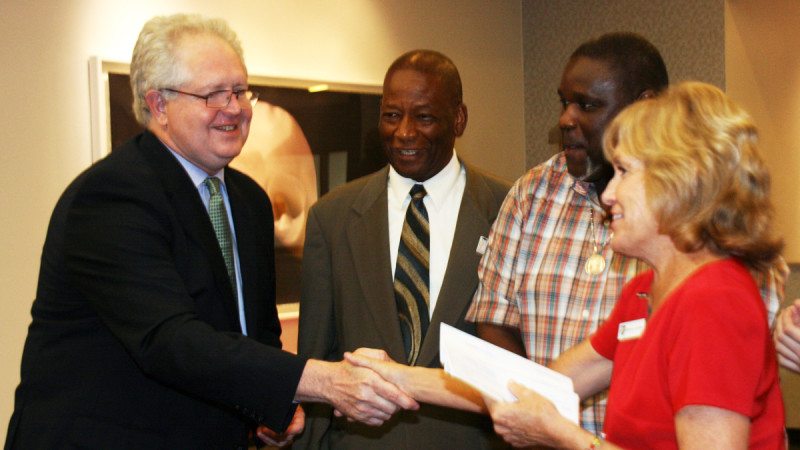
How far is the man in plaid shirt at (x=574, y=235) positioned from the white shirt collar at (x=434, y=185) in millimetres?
493

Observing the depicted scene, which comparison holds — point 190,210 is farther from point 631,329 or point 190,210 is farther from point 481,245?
point 631,329

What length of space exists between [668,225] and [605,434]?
42cm

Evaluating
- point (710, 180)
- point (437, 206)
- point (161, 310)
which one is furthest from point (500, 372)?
point (437, 206)

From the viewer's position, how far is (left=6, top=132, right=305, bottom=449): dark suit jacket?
2.10 m

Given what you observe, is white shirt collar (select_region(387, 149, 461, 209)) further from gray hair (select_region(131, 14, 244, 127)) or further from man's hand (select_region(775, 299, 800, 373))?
man's hand (select_region(775, 299, 800, 373))

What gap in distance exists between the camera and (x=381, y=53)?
4875mm

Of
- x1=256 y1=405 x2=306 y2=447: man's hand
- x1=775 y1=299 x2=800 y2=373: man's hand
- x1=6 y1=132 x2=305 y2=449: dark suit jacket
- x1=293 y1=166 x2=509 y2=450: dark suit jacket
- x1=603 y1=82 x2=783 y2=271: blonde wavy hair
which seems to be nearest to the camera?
x1=603 y1=82 x2=783 y2=271: blonde wavy hair

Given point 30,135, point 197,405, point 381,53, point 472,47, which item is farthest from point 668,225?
point 472,47

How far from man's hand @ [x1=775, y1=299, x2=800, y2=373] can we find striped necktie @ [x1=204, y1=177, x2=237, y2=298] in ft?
4.36

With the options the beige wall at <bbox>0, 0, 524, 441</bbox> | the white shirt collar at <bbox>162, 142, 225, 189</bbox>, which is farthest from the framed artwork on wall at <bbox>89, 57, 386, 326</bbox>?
the white shirt collar at <bbox>162, 142, 225, 189</bbox>

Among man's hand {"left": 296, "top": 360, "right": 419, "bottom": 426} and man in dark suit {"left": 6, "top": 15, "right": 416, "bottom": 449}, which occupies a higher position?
man in dark suit {"left": 6, "top": 15, "right": 416, "bottom": 449}

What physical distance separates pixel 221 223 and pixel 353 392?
0.57 meters

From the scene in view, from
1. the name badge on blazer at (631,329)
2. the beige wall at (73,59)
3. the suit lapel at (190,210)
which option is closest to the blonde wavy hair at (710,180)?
the name badge on blazer at (631,329)

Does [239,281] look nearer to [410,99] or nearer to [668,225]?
[410,99]
